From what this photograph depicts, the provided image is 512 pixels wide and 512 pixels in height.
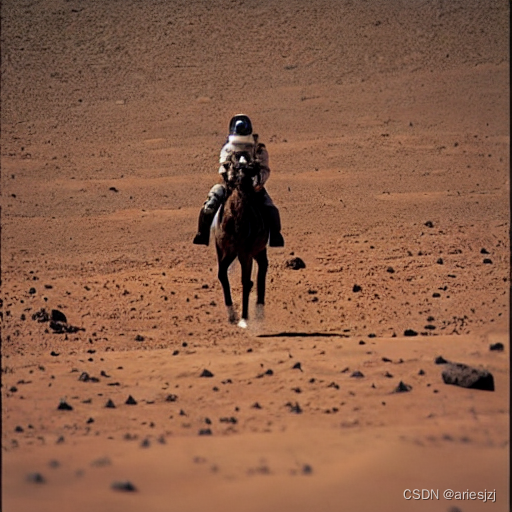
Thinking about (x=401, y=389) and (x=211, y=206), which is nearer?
(x=401, y=389)

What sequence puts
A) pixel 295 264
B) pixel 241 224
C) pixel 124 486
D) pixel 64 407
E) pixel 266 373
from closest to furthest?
pixel 124 486 < pixel 64 407 < pixel 266 373 < pixel 241 224 < pixel 295 264

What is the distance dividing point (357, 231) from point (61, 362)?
8913mm

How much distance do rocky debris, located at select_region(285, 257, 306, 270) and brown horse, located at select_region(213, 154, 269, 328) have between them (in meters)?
3.19

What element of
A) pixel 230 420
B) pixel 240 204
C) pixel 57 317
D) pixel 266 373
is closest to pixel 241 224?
pixel 240 204

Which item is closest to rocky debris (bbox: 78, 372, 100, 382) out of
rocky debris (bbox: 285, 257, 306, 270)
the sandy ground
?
the sandy ground

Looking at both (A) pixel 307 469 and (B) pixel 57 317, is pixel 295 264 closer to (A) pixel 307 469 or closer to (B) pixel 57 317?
(B) pixel 57 317

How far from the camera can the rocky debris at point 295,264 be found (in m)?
18.2

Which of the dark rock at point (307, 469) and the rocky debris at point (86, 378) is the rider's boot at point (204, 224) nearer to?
the rocky debris at point (86, 378)

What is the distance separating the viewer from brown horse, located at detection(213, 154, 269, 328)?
14.3 meters

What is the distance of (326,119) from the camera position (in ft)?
103

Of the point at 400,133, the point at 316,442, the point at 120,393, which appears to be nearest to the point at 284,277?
the point at 120,393

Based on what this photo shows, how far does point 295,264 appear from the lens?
59.9ft

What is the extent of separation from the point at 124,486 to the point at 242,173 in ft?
22.0

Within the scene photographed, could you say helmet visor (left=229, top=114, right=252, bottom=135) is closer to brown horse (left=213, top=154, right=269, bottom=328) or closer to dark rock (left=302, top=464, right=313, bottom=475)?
brown horse (left=213, top=154, right=269, bottom=328)
